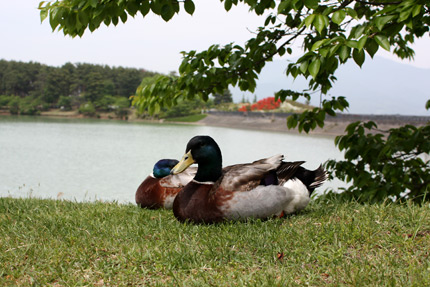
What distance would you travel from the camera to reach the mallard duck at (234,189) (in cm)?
420

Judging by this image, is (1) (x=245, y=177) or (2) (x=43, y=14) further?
(1) (x=245, y=177)

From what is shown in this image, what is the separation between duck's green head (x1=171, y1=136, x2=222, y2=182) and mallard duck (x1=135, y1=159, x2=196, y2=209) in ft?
3.46

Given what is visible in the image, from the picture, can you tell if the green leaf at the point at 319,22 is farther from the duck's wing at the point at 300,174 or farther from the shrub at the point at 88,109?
the shrub at the point at 88,109

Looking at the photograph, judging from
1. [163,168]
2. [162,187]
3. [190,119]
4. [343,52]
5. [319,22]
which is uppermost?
[319,22]

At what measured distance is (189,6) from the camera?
439 centimetres

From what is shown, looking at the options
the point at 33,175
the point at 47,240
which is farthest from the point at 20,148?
the point at 47,240

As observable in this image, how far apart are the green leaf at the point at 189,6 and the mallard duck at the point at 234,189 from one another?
4.51ft

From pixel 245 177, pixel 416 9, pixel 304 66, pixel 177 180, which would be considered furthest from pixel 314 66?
pixel 177 180

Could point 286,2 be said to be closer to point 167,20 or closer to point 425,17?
point 167,20

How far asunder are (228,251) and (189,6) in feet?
8.60

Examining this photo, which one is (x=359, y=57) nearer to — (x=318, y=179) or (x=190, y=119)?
(x=318, y=179)

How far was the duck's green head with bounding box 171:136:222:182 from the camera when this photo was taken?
4.43m

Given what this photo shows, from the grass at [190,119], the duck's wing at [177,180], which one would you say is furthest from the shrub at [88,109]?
the duck's wing at [177,180]

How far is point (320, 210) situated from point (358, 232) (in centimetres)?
110
